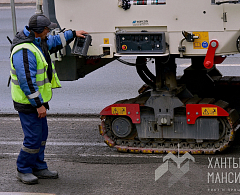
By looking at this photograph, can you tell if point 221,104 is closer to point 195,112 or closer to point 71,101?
point 195,112

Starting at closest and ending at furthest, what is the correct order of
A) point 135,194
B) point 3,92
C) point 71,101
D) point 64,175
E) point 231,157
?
1. point 135,194
2. point 64,175
3. point 231,157
4. point 71,101
5. point 3,92

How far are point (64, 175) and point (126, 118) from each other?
1281 millimetres

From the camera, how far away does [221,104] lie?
612 cm

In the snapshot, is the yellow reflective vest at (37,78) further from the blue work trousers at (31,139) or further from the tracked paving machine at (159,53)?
the tracked paving machine at (159,53)

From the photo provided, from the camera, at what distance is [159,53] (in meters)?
5.69

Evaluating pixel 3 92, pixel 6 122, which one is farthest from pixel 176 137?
pixel 3 92

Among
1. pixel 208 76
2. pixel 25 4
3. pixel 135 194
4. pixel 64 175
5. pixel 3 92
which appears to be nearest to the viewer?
pixel 135 194

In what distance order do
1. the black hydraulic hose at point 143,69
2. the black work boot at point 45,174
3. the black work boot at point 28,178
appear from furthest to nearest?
1. the black hydraulic hose at point 143,69
2. the black work boot at point 45,174
3. the black work boot at point 28,178

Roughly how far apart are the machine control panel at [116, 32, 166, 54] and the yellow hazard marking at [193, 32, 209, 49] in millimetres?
390

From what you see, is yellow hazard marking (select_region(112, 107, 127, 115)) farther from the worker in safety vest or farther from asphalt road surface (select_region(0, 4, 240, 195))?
the worker in safety vest

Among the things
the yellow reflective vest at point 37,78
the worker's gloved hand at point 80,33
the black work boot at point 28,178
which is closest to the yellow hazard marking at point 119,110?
the worker's gloved hand at point 80,33

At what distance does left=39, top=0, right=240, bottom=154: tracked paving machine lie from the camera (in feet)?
18.4

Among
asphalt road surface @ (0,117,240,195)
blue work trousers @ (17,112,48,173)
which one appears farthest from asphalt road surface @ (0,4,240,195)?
blue work trousers @ (17,112,48,173)

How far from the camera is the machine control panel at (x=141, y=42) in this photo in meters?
5.66
